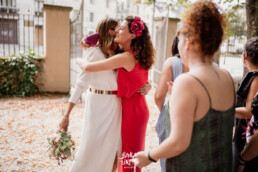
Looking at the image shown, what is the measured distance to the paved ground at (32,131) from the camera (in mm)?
3799

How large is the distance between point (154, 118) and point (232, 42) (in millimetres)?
3862

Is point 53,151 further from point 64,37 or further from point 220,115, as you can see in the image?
point 64,37

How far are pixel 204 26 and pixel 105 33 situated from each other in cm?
144

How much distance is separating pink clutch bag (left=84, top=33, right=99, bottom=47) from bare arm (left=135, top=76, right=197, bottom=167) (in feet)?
4.48

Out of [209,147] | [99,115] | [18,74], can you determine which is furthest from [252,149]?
[18,74]

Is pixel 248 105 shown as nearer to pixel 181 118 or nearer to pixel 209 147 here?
pixel 209 147

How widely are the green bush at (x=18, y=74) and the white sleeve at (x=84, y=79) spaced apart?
19.5 ft

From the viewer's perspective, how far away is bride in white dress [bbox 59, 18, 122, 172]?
252cm

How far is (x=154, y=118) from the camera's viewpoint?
659 centimetres

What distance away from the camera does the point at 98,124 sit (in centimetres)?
253

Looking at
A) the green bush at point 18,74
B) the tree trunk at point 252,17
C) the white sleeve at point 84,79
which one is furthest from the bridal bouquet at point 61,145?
the green bush at point 18,74

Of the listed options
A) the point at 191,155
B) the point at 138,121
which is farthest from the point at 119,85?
the point at 191,155

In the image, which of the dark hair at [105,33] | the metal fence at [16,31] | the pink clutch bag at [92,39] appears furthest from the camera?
the metal fence at [16,31]

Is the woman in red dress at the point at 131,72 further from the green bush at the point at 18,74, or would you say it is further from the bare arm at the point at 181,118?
the green bush at the point at 18,74
